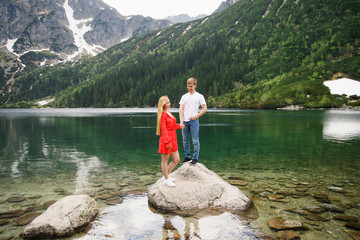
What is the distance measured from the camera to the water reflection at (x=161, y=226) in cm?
654

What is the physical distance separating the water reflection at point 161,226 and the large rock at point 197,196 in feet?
1.69

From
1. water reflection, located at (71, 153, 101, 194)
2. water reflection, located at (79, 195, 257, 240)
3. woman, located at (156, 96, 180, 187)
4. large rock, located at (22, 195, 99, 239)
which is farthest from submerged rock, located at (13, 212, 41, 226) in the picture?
woman, located at (156, 96, 180, 187)

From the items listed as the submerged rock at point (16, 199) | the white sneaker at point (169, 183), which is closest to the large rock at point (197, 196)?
the white sneaker at point (169, 183)

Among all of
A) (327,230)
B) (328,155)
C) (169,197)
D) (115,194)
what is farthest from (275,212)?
(328,155)

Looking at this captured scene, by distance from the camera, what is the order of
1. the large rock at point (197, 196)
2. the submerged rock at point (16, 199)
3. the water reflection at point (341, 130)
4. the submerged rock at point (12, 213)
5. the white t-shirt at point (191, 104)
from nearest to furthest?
the submerged rock at point (12, 213), the large rock at point (197, 196), the white t-shirt at point (191, 104), the submerged rock at point (16, 199), the water reflection at point (341, 130)

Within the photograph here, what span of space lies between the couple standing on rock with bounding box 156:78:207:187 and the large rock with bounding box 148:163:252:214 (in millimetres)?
475

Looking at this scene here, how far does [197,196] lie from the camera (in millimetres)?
8703

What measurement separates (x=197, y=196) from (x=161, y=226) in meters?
2.07

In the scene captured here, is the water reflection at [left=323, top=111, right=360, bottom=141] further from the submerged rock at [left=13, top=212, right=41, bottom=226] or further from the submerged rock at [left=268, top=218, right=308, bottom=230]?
the submerged rock at [left=13, top=212, right=41, bottom=226]

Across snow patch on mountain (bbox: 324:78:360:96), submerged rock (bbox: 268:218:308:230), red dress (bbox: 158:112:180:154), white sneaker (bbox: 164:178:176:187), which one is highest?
snow patch on mountain (bbox: 324:78:360:96)

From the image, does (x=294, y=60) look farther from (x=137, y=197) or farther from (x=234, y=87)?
(x=137, y=197)

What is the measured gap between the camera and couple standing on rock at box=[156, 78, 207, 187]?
847 cm

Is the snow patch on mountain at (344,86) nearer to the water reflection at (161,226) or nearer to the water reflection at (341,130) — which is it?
the water reflection at (341,130)

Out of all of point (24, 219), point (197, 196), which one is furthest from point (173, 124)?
point (24, 219)
